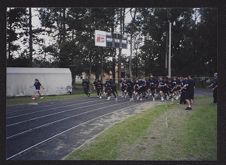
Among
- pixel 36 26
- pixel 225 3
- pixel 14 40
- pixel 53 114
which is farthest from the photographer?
pixel 36 26

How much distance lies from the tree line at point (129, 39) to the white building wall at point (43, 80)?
0.34 metres

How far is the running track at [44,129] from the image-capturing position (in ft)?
32.2

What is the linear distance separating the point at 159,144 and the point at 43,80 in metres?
7.44

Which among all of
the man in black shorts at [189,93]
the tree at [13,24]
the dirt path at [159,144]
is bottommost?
the dirt path at [159,144]

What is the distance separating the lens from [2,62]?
9.23 m

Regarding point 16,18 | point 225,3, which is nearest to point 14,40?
point 16,18

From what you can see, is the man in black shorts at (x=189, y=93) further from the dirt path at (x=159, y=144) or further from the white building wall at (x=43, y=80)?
the white building wall at (x=43, y=80)

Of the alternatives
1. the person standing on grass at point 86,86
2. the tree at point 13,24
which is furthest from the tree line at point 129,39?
the person standing on grass at point 86,86

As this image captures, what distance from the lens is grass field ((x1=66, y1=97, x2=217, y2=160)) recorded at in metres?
9.57

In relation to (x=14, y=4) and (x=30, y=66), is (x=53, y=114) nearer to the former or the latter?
(x=30, y=66)

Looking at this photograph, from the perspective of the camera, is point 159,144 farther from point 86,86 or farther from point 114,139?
point 86,86

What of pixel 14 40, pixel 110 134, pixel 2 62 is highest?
pixel 14 40

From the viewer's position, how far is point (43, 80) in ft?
53.1

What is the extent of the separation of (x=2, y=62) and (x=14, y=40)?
3695 mm
